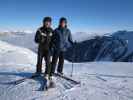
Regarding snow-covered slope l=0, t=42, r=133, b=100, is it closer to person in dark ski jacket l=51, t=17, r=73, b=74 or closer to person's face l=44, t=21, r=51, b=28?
person in dark ski jacket l=51, t=17, r=73, b=74

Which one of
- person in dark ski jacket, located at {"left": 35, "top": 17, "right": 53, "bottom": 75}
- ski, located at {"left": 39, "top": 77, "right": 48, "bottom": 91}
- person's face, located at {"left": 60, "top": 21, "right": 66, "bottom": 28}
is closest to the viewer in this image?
ski, located at {"left": 39, "top": 77, "right": 48, "bottom": 91}

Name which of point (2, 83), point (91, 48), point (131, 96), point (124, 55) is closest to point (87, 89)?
point (131, 96)

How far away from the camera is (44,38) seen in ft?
26.7

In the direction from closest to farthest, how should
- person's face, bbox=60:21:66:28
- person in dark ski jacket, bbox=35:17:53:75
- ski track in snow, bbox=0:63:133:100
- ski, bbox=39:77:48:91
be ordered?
ski track in snow, bbox=0:63:133:100
ski, bbox=39:77:48:91
person in dark ski jacket, bbox=35:17:53:75
person's face, bbox=60:21:66:28

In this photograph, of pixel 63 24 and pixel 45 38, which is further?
pixel 63 24

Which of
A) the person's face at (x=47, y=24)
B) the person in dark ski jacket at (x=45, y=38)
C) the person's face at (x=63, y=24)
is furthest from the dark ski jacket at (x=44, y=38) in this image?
the person's face at (x=63, y=24)

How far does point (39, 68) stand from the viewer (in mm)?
8750

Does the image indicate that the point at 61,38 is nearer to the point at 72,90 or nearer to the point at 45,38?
the point at 45,38

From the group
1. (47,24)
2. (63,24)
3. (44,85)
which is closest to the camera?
(44,85)

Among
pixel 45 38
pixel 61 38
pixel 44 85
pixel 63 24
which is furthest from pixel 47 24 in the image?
pixel 44 85

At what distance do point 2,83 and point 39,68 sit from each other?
4.68ft

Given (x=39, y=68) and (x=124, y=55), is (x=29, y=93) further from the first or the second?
(x=124, y=55)

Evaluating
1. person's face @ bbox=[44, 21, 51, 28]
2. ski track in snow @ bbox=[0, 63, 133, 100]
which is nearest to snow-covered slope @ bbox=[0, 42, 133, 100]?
ski track in snow @ bbox=[0, 63, 133, 100]

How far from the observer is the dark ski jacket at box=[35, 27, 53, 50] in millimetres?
8086
